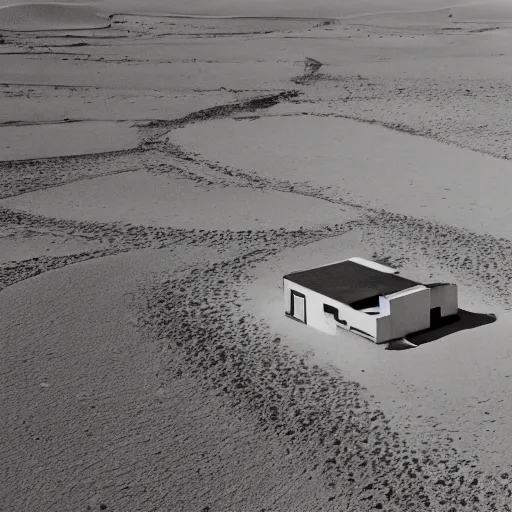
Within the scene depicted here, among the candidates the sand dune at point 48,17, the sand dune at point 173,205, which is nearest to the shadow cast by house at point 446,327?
the sand dune at point 173,205

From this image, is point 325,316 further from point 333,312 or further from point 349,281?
point 349,281

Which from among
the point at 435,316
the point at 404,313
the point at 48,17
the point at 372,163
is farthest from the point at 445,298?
the point at 48,17

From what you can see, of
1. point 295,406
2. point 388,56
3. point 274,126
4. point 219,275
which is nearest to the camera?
point 295,406

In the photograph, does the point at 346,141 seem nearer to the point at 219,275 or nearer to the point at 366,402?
the point at 219,275

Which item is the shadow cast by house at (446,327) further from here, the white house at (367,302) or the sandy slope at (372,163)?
the sandy slope at (372,163)

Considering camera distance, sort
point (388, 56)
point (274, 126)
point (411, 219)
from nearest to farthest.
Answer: point (411, 219) → point (274, 126) → point (388, 56)

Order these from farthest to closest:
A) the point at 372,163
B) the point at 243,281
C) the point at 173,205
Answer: the point at 372,163 < the point at 173,205 < the point at 243,281

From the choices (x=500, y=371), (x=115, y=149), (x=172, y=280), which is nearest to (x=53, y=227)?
(x=172, y=280)
